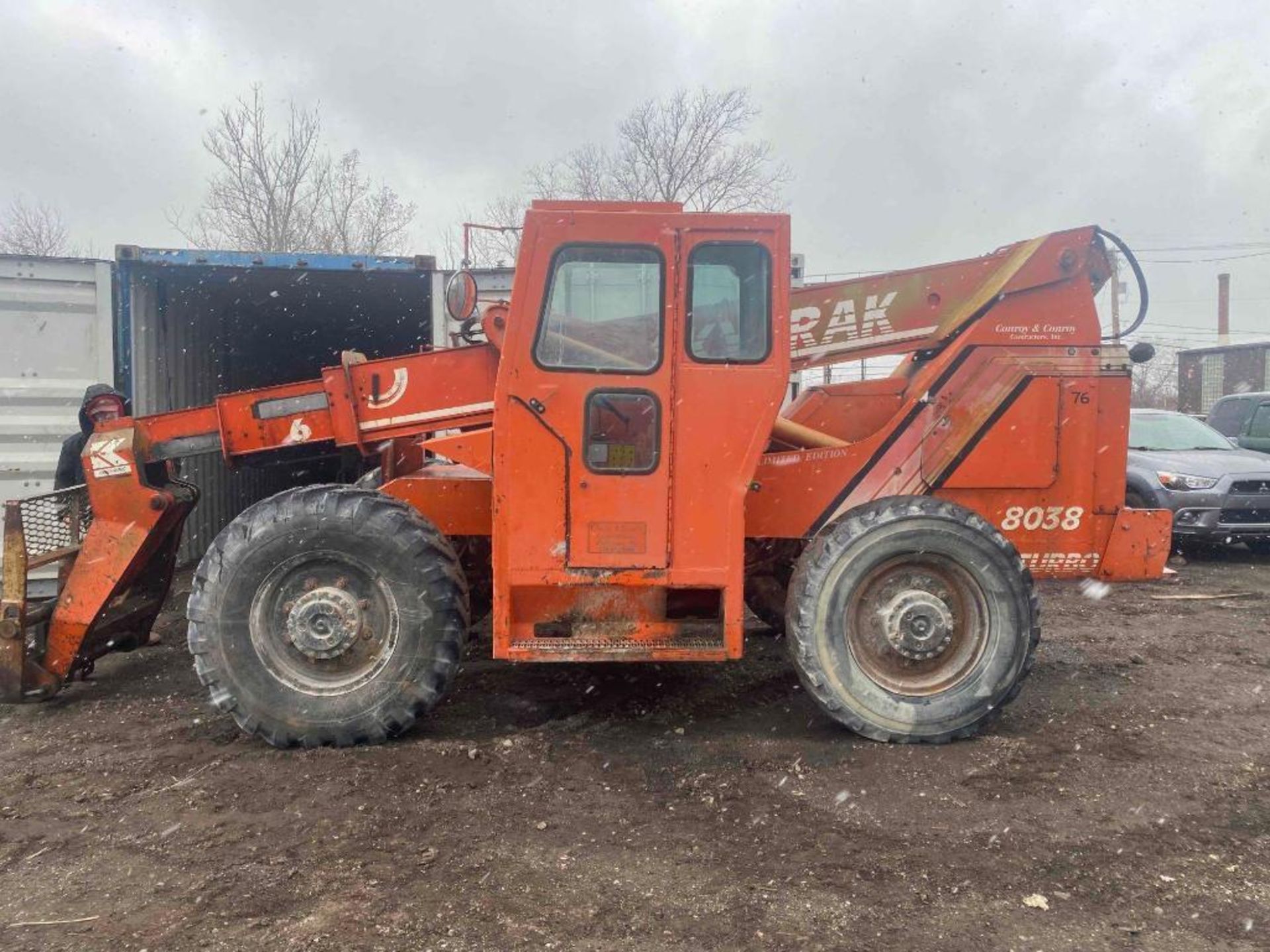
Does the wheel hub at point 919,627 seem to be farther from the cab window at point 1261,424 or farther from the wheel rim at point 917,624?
the cab window at point 1261,424

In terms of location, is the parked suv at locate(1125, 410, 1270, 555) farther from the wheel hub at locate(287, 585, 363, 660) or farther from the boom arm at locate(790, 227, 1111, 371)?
the wheel hub at locate(287, 585, 363, 660)

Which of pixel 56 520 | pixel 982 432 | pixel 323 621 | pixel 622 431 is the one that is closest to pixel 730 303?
pixel 622 431

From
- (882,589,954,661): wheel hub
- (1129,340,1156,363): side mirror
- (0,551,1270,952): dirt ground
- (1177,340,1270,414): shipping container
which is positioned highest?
(1177,340,1270,414): shipping container

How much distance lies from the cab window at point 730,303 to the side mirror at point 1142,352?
81.4 inches

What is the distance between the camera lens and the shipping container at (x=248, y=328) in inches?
290

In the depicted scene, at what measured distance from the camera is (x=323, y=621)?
13.3 feet

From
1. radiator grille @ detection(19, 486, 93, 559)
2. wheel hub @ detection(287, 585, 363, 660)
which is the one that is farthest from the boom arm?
radiator grille @ detection(19, 486, 93, 559)

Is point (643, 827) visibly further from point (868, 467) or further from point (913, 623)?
point (868, 467)

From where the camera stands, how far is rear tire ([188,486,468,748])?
403 centimetres

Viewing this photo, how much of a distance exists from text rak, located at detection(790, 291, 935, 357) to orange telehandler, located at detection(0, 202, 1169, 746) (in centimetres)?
39

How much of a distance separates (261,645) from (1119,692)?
180 inches

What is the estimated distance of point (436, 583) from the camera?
404 cm

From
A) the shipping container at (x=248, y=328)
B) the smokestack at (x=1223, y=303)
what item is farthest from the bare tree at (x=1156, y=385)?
the shipping container at (x=248, y=328)

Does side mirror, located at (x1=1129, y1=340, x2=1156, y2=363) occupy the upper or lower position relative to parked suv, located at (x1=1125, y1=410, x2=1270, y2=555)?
upper
